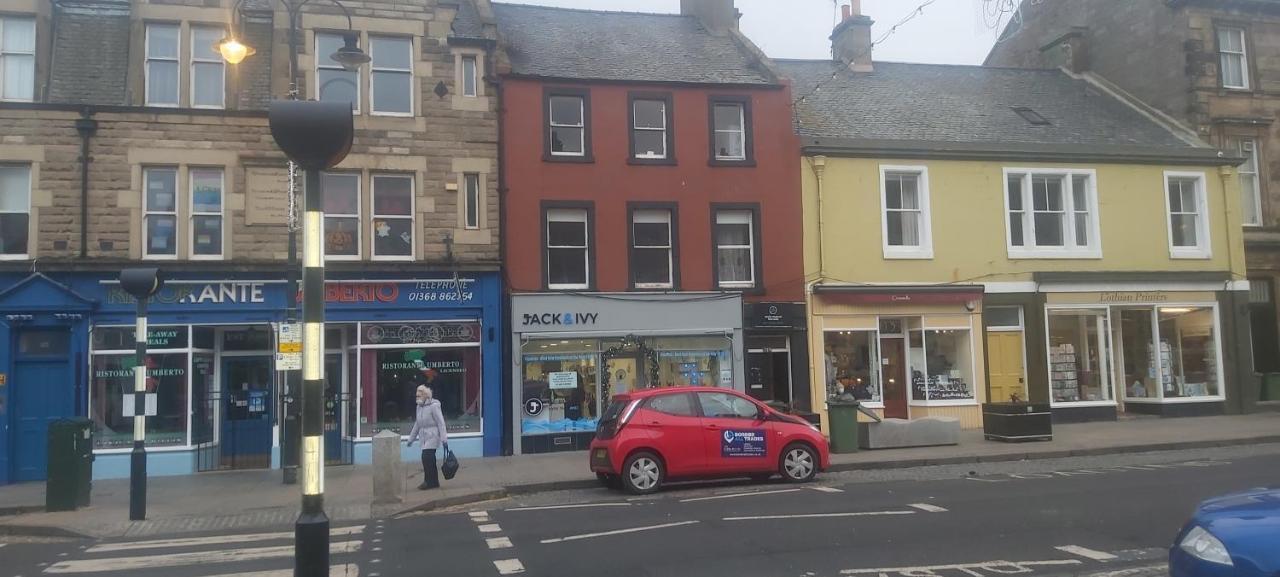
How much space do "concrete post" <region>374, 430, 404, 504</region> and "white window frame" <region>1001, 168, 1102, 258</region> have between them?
16.0 meters

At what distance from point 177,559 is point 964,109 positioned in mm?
21707

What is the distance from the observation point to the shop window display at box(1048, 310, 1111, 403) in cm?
2281

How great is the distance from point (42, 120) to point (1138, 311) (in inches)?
993

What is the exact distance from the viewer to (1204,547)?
5633 mm

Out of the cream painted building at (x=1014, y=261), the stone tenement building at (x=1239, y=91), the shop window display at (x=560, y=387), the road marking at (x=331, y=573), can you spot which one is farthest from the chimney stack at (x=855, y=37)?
the road marking at (x=331, y=573)

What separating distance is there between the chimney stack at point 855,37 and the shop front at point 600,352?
1000 cm

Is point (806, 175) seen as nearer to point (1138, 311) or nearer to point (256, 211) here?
point (1138, 311)

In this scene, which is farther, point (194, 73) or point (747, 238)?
point (747, 238)

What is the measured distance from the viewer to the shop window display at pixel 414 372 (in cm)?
1867

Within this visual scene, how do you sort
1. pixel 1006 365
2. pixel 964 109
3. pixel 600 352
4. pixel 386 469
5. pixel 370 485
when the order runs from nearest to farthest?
pixel 386 469
pixel 370 485
pixel 600 352
pixel 1006 365
pixel 964 109

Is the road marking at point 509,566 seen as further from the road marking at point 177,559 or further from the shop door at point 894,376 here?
the shop door at point 894,376

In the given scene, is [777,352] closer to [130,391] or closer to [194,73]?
[130,391]

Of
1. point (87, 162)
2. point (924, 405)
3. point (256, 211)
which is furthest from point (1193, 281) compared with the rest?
point (87, 162)

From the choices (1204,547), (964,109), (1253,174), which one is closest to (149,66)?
(1204,547)
